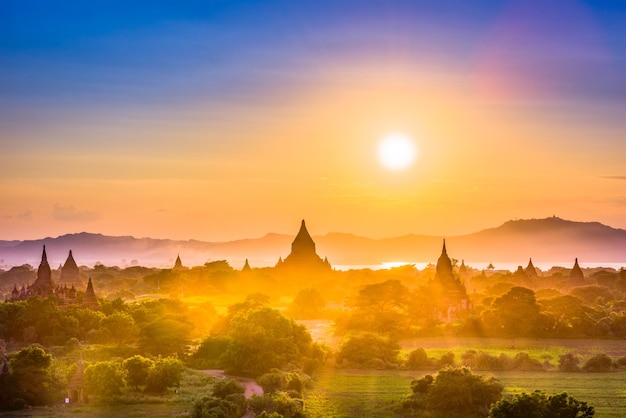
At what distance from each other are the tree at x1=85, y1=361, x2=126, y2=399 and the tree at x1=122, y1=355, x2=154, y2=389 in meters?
1.95

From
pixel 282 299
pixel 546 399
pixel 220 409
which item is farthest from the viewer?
pixel 282 299

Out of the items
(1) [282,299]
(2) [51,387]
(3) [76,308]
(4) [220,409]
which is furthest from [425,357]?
(1) [282,299]

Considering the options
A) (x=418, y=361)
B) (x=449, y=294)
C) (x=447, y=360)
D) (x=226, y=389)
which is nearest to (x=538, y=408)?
(x=226, y=389)

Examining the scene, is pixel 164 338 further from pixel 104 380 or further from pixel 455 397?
pixel 455 397

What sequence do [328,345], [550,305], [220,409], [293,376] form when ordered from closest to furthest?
[220,409] < [293,376] < [328,345] < [550,305]

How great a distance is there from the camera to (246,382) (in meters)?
48.4

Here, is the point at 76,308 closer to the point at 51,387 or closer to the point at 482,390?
the point at 51,387

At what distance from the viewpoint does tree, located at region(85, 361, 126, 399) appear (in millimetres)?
42219

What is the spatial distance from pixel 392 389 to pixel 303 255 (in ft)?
233

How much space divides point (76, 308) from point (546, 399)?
44.6 m

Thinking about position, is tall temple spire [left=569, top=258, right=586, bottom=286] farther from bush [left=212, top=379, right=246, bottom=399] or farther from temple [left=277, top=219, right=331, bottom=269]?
bush [left=212, top=379, right=246, bottom=399]

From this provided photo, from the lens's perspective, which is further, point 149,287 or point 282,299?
point 149,287

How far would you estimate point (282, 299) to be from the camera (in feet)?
337

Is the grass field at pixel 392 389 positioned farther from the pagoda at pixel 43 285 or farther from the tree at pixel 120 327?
the pagoda at pixel 43 285
